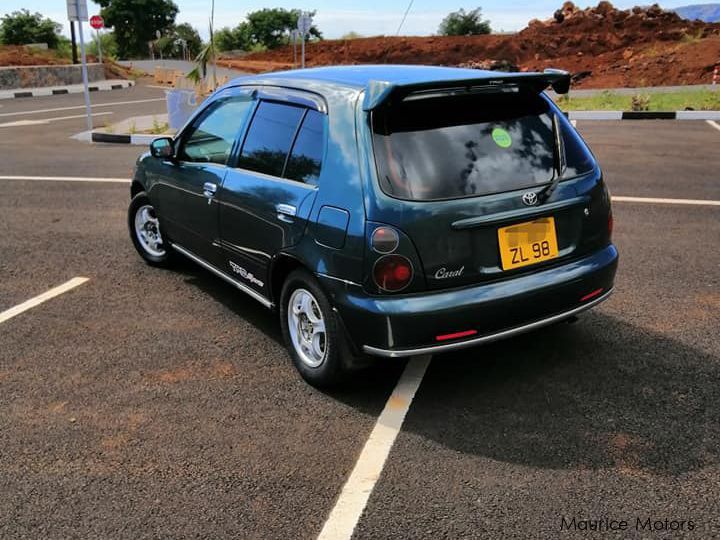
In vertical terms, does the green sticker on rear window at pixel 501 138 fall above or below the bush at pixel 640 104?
above

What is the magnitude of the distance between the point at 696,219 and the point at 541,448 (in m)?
4.76

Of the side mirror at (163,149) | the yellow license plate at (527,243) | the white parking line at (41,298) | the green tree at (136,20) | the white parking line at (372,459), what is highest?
the green tree at (136,20)

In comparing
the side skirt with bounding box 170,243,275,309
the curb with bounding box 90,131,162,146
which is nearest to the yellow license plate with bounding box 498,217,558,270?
the side skirt with bounding box 170,243,275,309

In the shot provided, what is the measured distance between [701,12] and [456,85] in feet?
149

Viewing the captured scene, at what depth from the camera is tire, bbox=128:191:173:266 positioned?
18.1 feet

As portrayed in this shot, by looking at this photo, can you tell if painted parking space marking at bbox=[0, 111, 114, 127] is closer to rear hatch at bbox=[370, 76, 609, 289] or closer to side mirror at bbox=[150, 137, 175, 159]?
side mirror at bbox=[150, 137, 175, 159]

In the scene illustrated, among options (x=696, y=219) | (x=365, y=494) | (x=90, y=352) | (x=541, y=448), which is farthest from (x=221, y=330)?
(x=696, y=219)

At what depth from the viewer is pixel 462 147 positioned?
322cm

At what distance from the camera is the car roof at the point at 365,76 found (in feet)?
11.0

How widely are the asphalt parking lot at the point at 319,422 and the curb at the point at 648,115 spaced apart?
11318 mm

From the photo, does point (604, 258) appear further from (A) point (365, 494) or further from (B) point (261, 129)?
(B) point (261, 129)

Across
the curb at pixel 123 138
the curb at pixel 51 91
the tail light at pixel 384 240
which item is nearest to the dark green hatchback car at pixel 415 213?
the tail light at pixel 384 240

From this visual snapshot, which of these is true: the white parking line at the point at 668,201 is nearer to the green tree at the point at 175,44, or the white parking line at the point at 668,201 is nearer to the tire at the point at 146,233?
the tire at the point at 146,233

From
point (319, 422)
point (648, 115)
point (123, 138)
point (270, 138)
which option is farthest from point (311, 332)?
point (648, 115)
